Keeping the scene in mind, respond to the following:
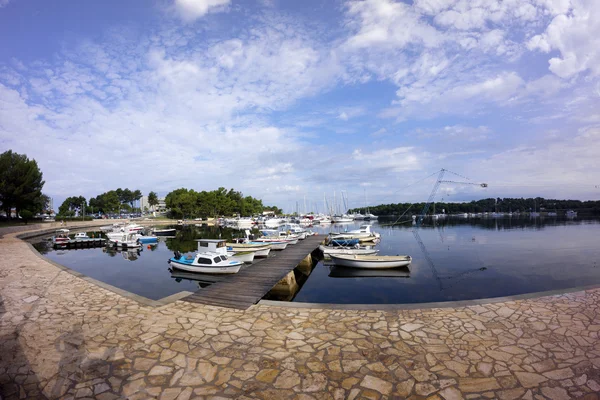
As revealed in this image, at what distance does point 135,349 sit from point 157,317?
1.99 m

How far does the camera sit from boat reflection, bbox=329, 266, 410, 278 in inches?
816

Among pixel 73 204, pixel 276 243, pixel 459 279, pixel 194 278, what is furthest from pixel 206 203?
pixel 459 279

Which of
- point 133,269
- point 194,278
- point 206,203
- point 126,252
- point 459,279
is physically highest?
point 206,203

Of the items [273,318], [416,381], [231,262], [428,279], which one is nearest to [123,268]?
[231,262]

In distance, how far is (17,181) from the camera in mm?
53219

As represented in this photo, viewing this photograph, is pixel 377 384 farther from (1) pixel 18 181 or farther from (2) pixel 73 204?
(2) pixel 73 204

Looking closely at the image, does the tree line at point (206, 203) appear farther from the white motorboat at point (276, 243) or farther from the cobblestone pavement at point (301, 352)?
the cobblestone pavement at point (301, 352)

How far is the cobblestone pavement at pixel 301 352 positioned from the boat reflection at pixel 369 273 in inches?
469

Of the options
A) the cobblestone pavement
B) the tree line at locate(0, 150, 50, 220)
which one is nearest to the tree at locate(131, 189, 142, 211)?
the tree line at locate(0, 150, 50, 220)

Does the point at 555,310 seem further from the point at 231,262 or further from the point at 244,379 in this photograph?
the point at 231,262

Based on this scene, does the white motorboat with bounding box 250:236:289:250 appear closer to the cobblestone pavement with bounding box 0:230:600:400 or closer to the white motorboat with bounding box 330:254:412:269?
the white motorboat with bounding box 330:254:412:269

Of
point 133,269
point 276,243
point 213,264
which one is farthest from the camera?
point 276,243

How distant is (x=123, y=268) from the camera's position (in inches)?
957

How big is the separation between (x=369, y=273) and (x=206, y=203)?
9963 centimetres
